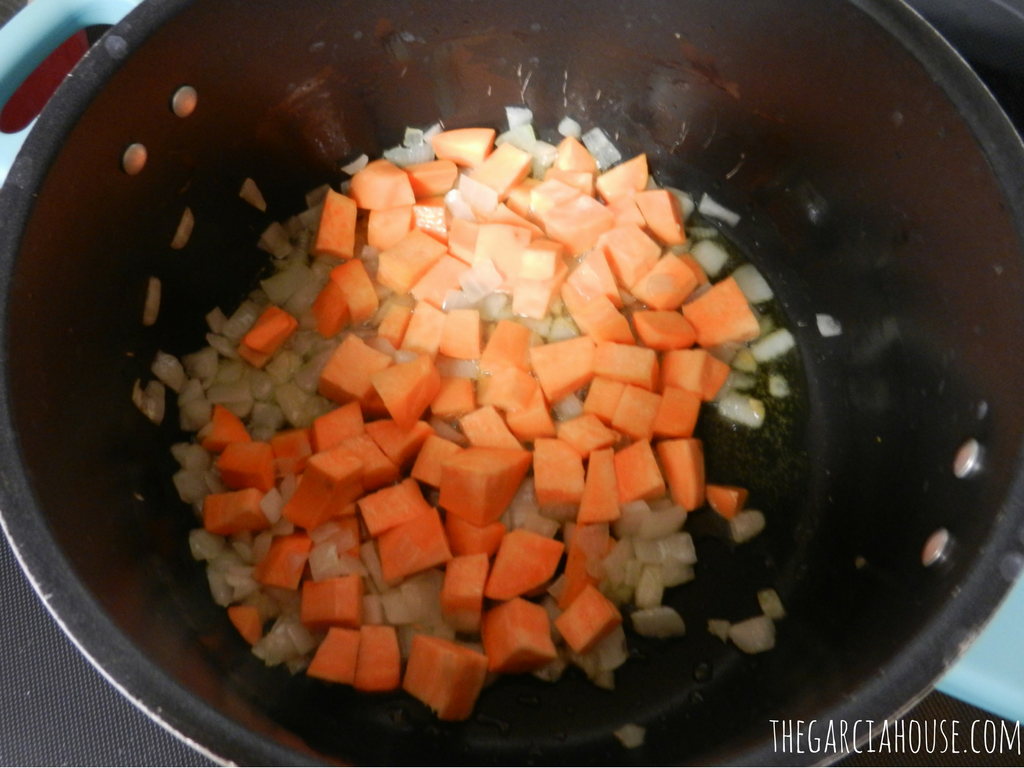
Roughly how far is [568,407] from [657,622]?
0.50m

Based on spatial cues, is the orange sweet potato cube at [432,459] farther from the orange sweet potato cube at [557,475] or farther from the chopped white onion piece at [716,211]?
the chopped white onion piece at [716,211]

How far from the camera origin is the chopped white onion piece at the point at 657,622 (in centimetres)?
143

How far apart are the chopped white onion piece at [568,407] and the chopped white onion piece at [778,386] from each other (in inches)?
19.3

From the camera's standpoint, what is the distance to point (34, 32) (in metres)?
1.24

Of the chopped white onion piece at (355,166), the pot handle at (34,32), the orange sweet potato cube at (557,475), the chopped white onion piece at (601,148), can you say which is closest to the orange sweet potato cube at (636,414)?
the orange sweet potato cube at (557,475)

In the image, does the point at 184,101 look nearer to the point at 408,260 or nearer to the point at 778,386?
the point at 408,260

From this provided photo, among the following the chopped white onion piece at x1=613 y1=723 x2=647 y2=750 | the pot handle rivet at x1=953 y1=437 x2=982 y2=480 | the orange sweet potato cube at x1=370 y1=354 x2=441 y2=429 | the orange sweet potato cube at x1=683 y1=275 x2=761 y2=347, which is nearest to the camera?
the pot handle rivet at x1=953 y1=437 x2=982 y2=480

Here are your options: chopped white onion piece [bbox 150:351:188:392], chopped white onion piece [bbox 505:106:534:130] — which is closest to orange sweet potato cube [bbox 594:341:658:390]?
chopped white onion piece [bbox 505:106:534:130]

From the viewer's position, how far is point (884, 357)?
1.52 m

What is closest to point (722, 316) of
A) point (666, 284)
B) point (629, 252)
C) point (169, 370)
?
point (666, 284)

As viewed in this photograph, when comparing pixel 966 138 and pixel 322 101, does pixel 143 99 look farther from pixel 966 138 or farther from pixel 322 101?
pixel 966 138

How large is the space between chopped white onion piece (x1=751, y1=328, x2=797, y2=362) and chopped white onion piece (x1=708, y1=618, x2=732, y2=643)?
646 mm

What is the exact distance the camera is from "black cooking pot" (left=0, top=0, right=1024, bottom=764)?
1.00 meters

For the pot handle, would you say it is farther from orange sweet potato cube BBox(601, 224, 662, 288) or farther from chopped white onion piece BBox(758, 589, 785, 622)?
chopped white onion piece BBox(758, 589, 785, 622)
